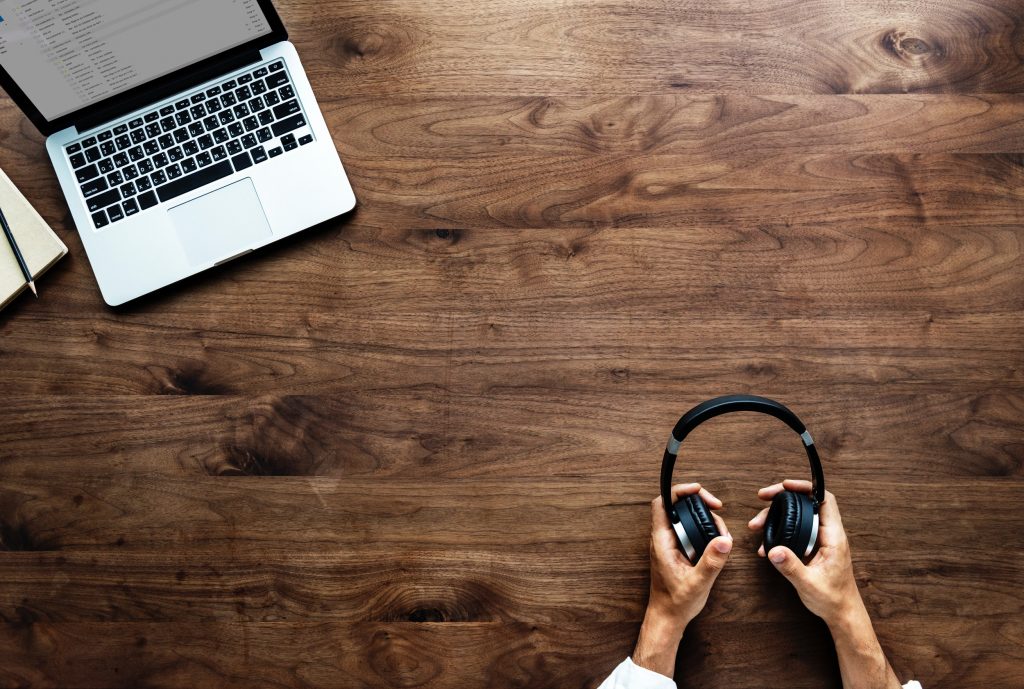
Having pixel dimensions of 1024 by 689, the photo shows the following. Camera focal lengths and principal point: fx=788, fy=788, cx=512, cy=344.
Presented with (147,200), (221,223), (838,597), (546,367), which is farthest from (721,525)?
(147,200)

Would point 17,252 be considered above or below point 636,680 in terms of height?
above

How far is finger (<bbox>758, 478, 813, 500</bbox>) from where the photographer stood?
3.44ft

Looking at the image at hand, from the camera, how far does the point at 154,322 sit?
3.70ft

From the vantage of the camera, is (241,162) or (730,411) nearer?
(730,411)

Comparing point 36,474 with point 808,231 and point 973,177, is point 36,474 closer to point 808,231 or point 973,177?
point 808,231

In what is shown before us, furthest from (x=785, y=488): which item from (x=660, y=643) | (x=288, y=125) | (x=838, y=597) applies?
(x=288, y=125)

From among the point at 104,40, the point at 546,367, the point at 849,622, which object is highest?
the point at 104,40

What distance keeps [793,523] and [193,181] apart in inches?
36.2

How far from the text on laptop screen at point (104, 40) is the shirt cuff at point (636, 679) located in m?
0.98

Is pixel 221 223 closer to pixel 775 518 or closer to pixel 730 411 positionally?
pixel 730 411

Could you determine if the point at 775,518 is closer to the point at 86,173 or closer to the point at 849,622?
the point at 849,622

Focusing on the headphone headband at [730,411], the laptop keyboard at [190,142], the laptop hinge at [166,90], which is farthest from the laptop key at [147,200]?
the headphone headband at [730,411]

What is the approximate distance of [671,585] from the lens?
3.38ft

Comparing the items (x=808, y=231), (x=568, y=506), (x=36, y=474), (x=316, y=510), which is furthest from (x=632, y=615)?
(x=36, y=474)
